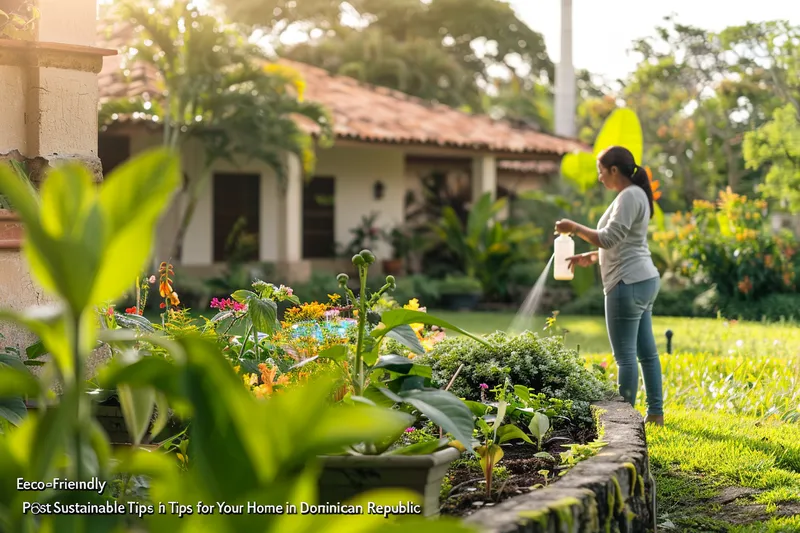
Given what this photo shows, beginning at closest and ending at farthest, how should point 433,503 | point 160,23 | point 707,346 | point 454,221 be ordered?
point 433,503 → point 707,346 → point 160,23 → point 454,221

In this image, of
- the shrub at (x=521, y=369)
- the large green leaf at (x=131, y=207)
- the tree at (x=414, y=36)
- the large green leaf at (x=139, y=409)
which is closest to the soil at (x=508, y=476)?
the shrub at (x=521, y=369)

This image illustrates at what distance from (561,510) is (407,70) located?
27.5m

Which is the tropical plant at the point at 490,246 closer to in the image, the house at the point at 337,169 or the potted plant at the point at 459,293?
the potted plant at the point at 459,293

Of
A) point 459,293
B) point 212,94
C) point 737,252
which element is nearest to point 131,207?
point 212,94

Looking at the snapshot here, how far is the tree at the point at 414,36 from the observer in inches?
1179

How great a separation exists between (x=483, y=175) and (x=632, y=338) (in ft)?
45.2

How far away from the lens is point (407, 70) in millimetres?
29562

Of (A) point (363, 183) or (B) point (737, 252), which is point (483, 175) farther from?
(B) point (737, 252)

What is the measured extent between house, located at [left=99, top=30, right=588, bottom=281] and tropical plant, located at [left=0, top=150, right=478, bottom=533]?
505 inches

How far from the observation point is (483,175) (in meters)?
19.6

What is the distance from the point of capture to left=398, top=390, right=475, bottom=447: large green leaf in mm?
2904

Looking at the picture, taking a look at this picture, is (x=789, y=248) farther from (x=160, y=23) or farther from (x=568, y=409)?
(x=568, y=409)

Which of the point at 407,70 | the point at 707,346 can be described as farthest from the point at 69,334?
the point at 407,70

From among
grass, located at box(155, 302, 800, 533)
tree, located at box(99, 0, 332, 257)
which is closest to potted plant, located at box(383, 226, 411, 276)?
tree, located at box(99, 0, 332, 257)
